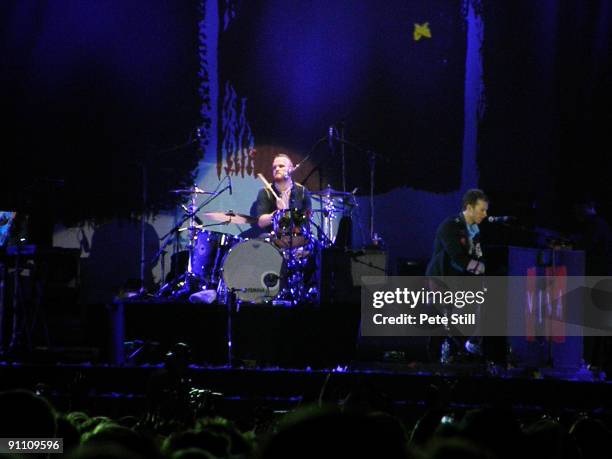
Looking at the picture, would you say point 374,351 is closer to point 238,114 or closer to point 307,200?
point 307,200

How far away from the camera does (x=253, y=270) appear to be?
29.7 ft

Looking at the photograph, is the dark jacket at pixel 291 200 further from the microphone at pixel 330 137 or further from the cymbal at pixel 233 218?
the microphone at pixel 330 137

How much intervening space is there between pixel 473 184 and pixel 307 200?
7.85ft

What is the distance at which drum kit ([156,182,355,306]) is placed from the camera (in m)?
9.05

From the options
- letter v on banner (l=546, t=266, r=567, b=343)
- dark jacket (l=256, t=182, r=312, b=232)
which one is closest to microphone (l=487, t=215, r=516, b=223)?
letter v on banner (l=546, t=266, r=567, b=343)

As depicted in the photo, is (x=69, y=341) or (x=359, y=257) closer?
(x=69, y=341)

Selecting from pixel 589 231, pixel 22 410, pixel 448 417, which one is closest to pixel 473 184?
pixel 589 231

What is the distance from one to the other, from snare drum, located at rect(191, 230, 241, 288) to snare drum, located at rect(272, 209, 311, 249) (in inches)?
19.9

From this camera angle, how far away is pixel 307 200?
10.1 m

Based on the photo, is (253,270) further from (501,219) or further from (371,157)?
(501,219)

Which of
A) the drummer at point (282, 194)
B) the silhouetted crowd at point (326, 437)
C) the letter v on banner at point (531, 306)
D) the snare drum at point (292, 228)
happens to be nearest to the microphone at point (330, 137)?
the drummer at point (282, 194)

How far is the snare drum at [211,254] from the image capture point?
31.2 ft

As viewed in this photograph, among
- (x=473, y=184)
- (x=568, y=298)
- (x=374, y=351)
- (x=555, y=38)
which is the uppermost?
(x=555, y=38)

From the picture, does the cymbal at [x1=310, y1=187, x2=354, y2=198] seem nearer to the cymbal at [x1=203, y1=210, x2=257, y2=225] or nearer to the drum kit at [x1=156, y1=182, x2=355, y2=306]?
the drum kit at [x1=156, y1=182, x2=355, y2=306]
